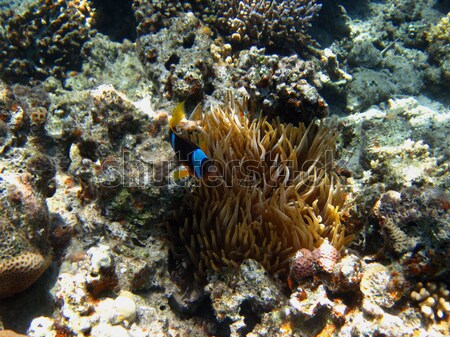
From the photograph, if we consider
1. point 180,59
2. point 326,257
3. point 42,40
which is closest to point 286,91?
point 180,59

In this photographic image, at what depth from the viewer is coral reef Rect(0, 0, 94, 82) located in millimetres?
5605

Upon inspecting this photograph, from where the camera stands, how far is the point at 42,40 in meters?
5.68

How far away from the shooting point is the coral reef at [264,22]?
5.33 metres

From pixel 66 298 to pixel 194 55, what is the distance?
339 centimetres

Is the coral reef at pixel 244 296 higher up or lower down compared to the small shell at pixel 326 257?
lower down

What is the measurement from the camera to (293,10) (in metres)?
5.45

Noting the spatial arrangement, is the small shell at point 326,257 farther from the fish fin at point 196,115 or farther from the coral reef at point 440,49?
the coral reef at point 440,49

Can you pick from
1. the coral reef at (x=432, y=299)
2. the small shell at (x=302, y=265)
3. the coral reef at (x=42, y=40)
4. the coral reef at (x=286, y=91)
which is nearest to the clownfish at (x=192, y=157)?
the small shell at (x=302, y=265)

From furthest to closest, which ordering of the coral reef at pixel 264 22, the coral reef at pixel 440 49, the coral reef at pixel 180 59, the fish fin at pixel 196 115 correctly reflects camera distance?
the coral reef at pixel 440 49 → the coral reef at pixel 264 22 → the coral reef at pixel 180 59 → the fish fin at pixel 196 115

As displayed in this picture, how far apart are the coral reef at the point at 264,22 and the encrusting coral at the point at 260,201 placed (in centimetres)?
232

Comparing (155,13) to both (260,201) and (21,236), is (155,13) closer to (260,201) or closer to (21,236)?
(260,201)

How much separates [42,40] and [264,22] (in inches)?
160

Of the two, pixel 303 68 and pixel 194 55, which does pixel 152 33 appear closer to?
pixel 194 55

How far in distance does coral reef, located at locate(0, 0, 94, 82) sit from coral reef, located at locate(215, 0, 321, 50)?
2.63 meters
